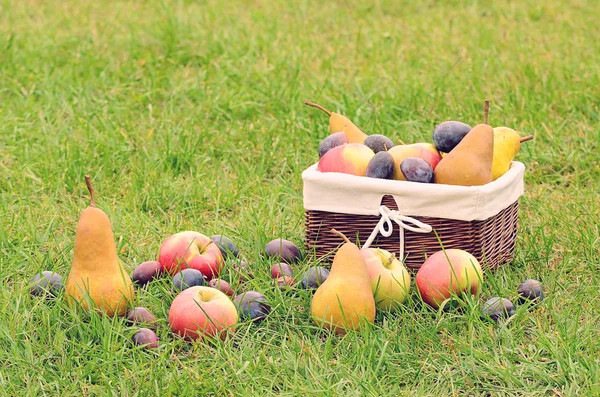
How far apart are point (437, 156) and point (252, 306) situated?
854mm

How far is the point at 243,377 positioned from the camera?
7.88ft

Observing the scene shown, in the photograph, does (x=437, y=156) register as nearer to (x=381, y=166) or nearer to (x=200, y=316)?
(x=381, y=166)

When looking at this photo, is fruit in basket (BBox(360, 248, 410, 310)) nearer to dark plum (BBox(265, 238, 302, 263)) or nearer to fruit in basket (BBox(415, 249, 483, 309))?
fruit in basket (BBox(415, 249, 483, 309))

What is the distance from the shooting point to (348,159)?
119 inches

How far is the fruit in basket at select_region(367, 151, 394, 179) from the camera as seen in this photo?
9.60 feet

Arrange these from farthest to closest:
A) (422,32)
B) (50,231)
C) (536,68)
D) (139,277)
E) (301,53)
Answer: (422,32), (301,53), (536,68), (50,231), (139,277)

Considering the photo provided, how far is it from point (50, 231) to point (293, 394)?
1.58 meters

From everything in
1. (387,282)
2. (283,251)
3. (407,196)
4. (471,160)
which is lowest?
(283,251)

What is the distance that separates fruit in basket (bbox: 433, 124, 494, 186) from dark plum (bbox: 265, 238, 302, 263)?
0.60 m

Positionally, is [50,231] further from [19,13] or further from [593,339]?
[19,13]

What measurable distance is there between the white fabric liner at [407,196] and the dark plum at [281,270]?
0.74 feet

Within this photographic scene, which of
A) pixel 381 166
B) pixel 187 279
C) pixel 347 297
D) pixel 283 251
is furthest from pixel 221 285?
pixel 381 166

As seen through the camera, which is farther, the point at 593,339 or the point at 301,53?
the point at 301,53

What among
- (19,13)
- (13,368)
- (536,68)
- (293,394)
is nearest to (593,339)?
(293,394)
